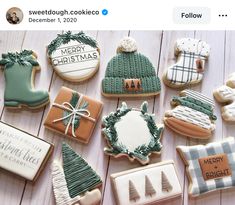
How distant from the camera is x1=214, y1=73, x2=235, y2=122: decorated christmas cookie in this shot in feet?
3.62

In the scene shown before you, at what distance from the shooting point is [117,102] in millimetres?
1118

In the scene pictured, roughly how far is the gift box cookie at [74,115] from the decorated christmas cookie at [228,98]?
0.35 metres

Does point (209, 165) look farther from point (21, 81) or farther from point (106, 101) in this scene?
point (21, 81)

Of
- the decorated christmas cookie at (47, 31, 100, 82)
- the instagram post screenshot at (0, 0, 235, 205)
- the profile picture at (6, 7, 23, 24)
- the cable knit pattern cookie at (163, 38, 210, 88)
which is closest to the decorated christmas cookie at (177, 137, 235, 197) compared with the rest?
the instagram post screenshot at (0, 0, 235, 205)

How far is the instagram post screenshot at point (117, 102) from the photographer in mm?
1021

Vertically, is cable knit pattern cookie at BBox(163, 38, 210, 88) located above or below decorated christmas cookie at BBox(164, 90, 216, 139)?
above

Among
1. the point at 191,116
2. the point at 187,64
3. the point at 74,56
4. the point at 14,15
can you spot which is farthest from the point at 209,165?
the point at 14,15

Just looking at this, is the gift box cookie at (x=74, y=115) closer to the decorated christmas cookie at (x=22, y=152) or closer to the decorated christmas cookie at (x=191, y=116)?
the decorated christmas cookie at (x=22, y=152)

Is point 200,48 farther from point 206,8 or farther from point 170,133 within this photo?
point 170,133

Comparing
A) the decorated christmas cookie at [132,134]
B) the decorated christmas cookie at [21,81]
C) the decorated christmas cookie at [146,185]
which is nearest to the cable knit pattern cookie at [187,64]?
the decorated christmas cookie at [132,134]

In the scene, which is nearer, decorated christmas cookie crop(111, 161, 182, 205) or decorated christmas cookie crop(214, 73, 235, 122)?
decorated christmas cookie crop(111, 161, 182, 205)

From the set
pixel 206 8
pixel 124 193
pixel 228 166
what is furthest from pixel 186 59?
pixel 124 193

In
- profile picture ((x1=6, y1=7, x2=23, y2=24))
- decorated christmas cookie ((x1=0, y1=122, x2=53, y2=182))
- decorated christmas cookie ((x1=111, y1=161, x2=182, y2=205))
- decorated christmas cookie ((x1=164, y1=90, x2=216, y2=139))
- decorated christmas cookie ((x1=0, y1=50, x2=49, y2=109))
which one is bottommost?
decorated christmas cookie ((x1=111, y1=161, x2=182, y2=205))

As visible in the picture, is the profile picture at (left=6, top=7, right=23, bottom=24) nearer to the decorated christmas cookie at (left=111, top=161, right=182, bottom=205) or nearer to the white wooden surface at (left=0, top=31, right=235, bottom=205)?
the white wooden surface at (left=0, top=31, right=235, bottom=205)
